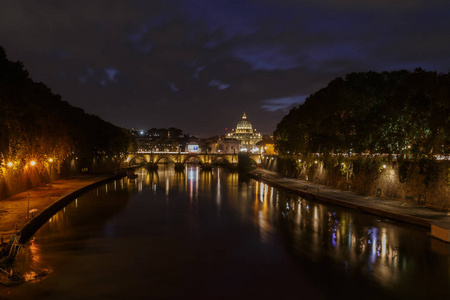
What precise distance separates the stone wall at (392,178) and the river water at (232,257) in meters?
4.67

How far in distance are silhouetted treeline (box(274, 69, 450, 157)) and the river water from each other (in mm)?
7328

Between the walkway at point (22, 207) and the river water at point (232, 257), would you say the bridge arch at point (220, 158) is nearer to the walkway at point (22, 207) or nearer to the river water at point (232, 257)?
the walkway at point (22, 207)

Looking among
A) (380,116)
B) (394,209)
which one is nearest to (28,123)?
(394,209)

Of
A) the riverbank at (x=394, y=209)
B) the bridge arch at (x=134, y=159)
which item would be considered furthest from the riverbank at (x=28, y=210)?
the bridge arch at (x=134, y=159)

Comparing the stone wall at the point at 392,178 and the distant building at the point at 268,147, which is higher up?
the distant building at the point at 268,147

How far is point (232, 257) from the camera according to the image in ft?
69.7

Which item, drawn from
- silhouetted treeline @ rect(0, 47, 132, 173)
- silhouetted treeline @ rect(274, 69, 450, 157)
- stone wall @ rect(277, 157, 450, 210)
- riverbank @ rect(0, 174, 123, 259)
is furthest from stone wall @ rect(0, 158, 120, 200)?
stone wall @ rect(277, 157, 450, 210)

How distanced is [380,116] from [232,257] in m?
20.0

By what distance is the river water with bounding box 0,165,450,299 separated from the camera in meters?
16.3

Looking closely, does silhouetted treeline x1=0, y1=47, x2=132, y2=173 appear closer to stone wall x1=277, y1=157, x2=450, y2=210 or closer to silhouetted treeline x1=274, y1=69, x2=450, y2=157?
silhouetted treeline x1=274, y1=69, x2=450, y2=157

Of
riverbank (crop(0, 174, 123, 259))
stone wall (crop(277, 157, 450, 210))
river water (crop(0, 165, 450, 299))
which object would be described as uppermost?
stone wall (crop(277, 157, 450, 210))

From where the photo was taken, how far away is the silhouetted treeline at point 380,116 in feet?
91.0

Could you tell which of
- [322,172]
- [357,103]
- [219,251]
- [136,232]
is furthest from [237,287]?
[322,172]

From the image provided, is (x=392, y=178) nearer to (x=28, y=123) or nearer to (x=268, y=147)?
(x=28, y=123)
